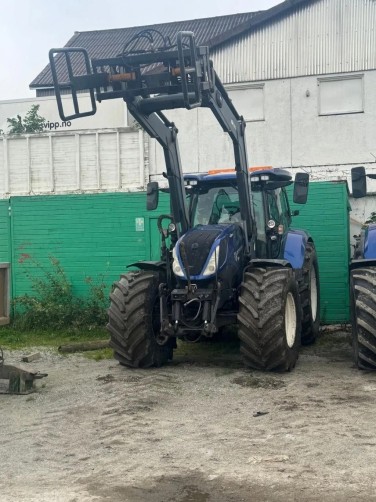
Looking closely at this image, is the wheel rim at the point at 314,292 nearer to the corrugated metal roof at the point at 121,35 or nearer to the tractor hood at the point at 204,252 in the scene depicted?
the tractor hood at the point at 204,252

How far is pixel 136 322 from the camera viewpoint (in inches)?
328

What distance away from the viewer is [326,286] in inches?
495

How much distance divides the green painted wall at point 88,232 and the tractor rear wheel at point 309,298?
1516mm

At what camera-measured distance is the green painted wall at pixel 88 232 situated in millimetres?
12672

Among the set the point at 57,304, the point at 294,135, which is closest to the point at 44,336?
the point at 57,304

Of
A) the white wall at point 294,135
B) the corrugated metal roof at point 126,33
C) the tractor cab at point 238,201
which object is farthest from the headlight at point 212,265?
the corrugated metal roof at point 126,33

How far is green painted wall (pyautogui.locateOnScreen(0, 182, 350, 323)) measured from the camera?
1267cm

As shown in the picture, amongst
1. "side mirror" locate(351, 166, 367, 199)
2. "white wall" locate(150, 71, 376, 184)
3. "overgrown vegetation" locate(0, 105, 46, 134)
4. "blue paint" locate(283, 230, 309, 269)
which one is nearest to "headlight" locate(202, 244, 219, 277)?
"blue paint" locate(283, 230, 309, 269)

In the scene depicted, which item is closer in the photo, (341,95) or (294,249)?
(294,249)

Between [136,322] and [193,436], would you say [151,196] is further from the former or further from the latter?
[193,436]

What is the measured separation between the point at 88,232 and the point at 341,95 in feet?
25.1

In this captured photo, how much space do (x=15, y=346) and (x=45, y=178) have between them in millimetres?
4538

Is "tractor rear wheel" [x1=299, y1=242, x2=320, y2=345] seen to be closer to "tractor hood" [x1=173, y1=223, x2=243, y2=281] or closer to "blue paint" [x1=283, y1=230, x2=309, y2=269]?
"blue paint" [x1=283, y1=230, x2=309, y2=269]

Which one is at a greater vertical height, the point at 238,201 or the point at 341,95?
the point at 341,95
